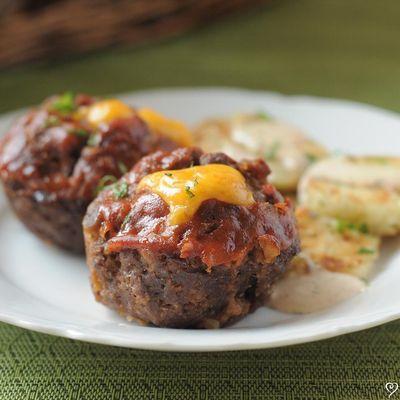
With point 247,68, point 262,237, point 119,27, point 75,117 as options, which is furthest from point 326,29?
point 262,237

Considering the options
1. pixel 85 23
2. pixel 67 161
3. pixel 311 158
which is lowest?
pixel 311 158

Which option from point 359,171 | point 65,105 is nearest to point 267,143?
point 359,171

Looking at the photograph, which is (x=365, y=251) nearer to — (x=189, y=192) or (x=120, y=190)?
(x=189, y=192)

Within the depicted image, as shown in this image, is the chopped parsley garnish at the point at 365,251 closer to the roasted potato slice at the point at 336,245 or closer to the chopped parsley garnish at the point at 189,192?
the roasted potato slice at the point at 336,245

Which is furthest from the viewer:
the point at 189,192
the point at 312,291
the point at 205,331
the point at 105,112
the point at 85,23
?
the point at 85,23

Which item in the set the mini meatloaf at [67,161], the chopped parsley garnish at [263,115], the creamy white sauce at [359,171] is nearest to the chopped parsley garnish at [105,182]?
the mini meatloaf at [67,161]

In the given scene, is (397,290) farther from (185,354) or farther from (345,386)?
(185,354)
